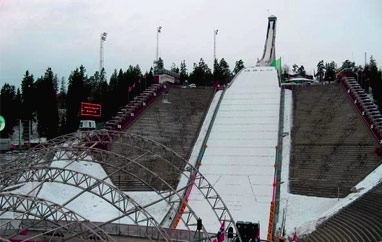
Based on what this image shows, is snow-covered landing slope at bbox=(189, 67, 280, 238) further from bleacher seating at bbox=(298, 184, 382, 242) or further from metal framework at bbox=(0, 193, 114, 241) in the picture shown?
metal framework at bbox=(0, 193, 114, 241)

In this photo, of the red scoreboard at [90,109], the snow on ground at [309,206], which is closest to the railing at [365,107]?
the snow on ground at [309,206]

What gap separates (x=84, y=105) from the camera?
4209 centimetres

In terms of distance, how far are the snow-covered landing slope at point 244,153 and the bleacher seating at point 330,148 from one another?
2271 mm

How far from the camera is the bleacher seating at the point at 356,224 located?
72.2 ft

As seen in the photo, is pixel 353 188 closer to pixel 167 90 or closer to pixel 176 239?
pixel 176 239

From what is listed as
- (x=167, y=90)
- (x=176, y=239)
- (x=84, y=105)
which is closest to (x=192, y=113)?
(x=167, y=90)

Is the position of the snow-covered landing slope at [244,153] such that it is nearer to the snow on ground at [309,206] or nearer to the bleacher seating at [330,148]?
the snow on ground at [309,206]

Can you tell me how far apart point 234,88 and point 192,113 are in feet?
31.8

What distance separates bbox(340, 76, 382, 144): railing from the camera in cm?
3657

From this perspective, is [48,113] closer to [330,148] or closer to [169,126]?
[169,126]

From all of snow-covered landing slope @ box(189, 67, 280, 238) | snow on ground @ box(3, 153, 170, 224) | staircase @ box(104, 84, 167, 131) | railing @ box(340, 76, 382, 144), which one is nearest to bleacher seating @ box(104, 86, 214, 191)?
staircase @ box(104, 84, 167, 131)

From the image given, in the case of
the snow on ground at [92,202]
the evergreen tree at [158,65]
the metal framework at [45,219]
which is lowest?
the snow on ground at [92,202]

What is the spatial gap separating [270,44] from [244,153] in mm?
56176

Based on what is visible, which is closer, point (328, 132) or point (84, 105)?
point (328, 132)
